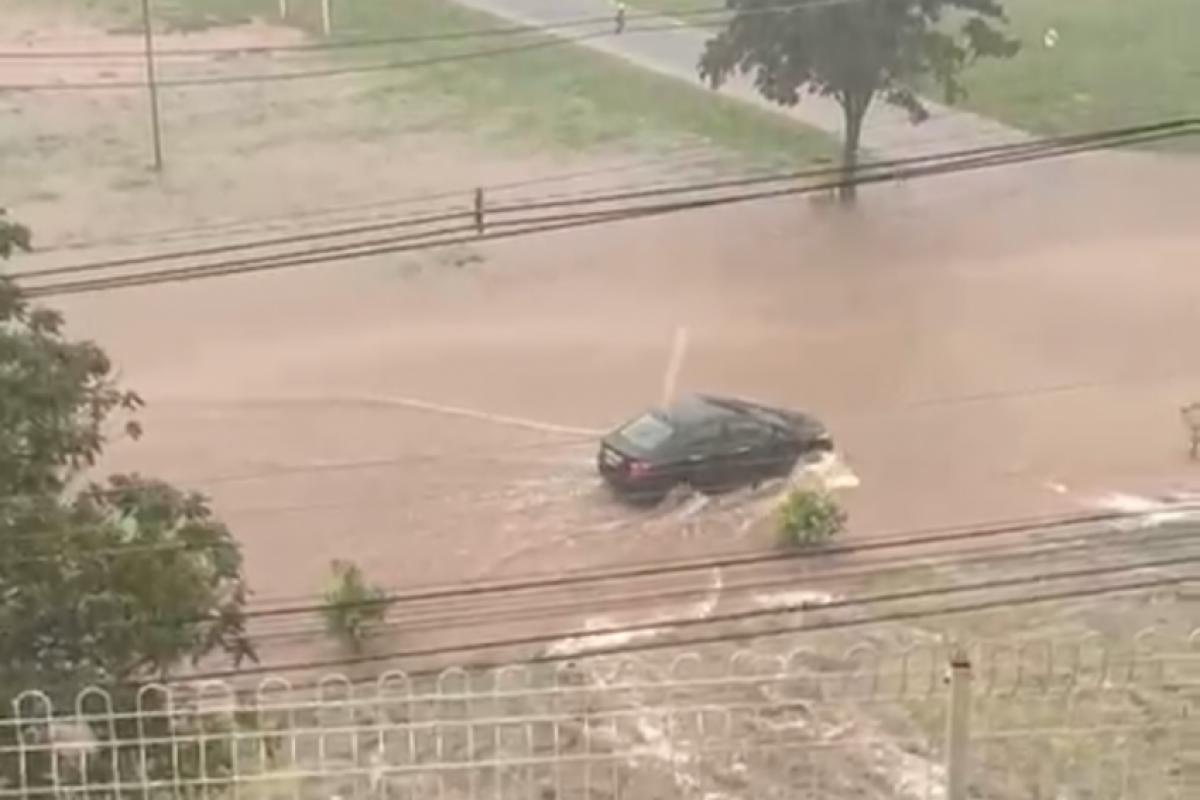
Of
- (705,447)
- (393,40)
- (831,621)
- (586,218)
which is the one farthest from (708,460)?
(393,40)

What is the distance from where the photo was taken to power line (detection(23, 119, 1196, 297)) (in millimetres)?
3574

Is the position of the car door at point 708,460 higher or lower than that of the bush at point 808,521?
higher

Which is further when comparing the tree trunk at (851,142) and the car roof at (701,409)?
the tree trunk at (851,142)

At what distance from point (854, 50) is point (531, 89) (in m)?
0.84

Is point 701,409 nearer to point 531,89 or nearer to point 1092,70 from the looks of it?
point 531,89

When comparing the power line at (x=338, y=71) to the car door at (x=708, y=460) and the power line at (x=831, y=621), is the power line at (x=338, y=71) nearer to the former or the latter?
the car door at (x=708, y=460)

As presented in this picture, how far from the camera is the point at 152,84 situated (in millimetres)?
4188

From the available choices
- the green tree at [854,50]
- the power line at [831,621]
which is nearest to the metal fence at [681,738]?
the power line at [831,621]

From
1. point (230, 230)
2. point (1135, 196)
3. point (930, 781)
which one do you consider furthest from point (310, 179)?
point (930, 781)

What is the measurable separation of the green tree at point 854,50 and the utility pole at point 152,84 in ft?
3.44

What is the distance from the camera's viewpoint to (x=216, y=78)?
4.21 m

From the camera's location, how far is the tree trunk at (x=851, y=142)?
3699 mm

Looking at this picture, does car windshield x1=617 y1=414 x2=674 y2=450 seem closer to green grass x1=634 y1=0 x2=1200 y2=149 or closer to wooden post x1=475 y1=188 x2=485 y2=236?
wooden post x1=475 y1=188 x2=485 y2=236

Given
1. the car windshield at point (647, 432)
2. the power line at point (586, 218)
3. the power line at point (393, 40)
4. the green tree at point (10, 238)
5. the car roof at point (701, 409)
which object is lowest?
the car windshield at point (647, 432)
